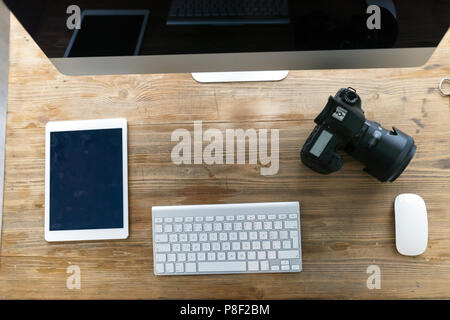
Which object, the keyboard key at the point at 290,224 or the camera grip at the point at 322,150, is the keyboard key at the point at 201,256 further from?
the camera grip at the point at 322,150

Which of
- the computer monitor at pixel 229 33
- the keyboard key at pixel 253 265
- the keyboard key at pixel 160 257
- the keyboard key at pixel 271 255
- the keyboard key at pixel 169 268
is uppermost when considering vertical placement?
the computer monitor at pixel 229 33

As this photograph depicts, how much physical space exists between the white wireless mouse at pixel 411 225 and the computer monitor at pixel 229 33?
0.33 metres

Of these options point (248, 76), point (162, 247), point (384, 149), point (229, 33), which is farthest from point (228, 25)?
point (162, 247)

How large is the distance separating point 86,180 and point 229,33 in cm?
50

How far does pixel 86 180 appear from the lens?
0.85 meters

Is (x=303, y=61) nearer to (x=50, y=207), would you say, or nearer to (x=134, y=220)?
(x=134, y=220)

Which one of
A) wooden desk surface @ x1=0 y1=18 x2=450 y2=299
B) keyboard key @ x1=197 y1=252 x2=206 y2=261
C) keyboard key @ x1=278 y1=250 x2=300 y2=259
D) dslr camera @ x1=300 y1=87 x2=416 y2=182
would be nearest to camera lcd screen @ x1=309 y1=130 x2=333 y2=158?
dslr camera @ x1=300 y1=87 x2=416 y2=182

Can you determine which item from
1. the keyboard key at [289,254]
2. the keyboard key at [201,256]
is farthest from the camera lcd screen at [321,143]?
the keyboard key at [201,256]

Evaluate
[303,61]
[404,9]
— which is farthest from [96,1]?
[404,9]

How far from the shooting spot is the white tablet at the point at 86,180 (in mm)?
839

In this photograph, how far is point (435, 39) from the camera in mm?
607

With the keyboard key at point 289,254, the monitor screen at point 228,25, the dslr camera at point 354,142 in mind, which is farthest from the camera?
the keyboard key at point 289,254
